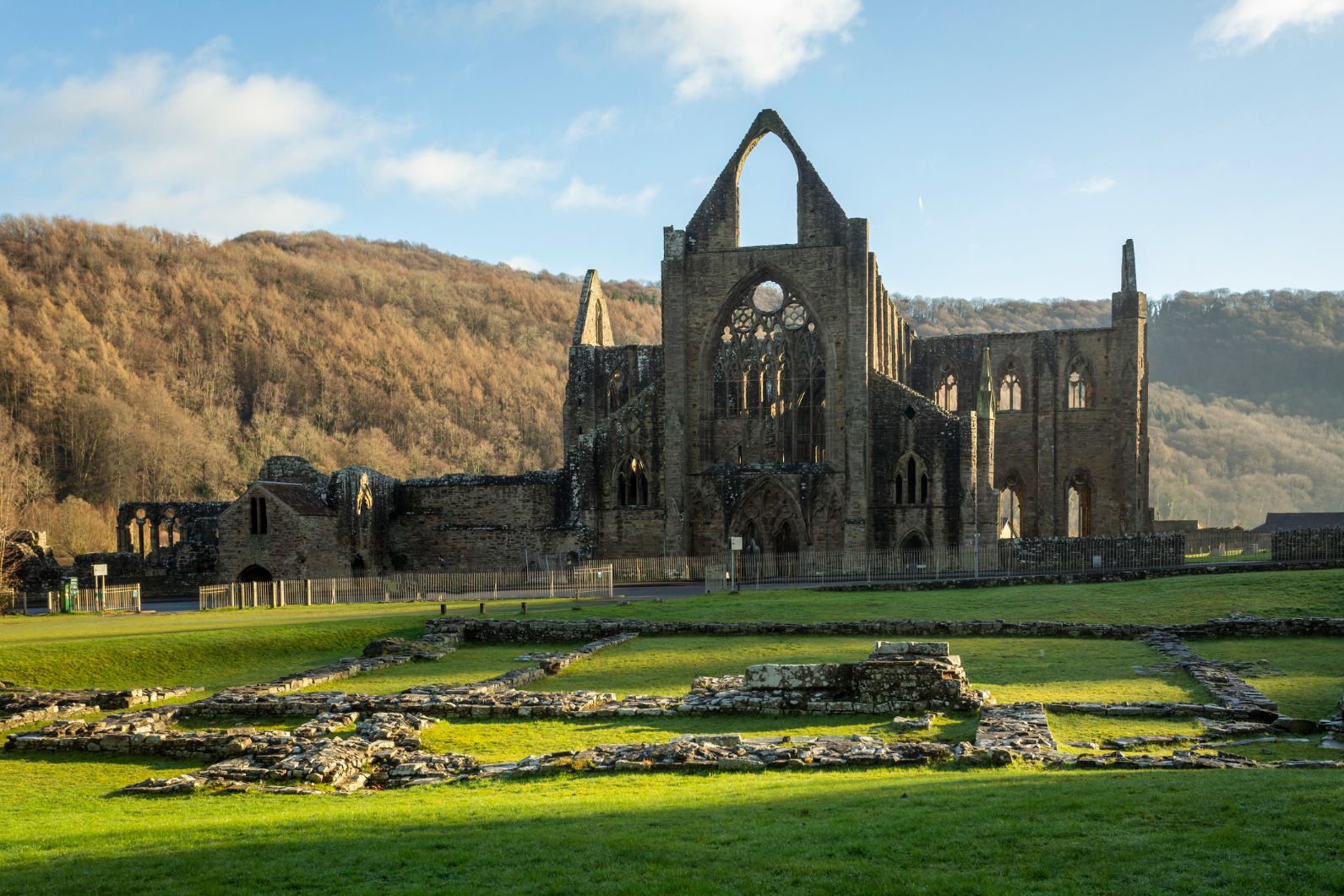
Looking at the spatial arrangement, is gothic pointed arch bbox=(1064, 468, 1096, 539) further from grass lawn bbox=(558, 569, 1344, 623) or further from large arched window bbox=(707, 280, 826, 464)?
grass lawn bbox=(558, 569, 1344, 623)

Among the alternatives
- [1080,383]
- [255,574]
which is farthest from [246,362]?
[1080,383]

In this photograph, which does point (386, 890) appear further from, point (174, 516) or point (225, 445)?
point (225, 445)

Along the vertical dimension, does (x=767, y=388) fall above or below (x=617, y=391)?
below

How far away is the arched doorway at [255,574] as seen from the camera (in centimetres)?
4675

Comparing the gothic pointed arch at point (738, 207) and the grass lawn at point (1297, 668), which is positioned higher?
the gothic pointed arch at point (738, 207)

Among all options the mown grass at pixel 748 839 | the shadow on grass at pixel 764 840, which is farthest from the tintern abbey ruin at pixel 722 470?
the shadow on grass at pixel 764 840

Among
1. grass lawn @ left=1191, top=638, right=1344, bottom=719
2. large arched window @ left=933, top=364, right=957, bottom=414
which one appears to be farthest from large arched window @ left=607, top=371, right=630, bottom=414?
grass lawn @ left=1191, top=638, right=1344, bottom=719

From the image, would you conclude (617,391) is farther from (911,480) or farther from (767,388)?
(911,480)

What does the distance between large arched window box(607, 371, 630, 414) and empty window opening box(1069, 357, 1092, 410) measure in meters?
21.9

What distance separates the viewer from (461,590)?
4331 centimetres

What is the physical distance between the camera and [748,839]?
10133mm

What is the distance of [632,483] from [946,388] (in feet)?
65.0

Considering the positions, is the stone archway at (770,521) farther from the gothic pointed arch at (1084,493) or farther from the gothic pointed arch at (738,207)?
the gothic pointed arch at (1084,493)

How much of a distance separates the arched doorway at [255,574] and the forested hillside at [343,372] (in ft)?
84.5
